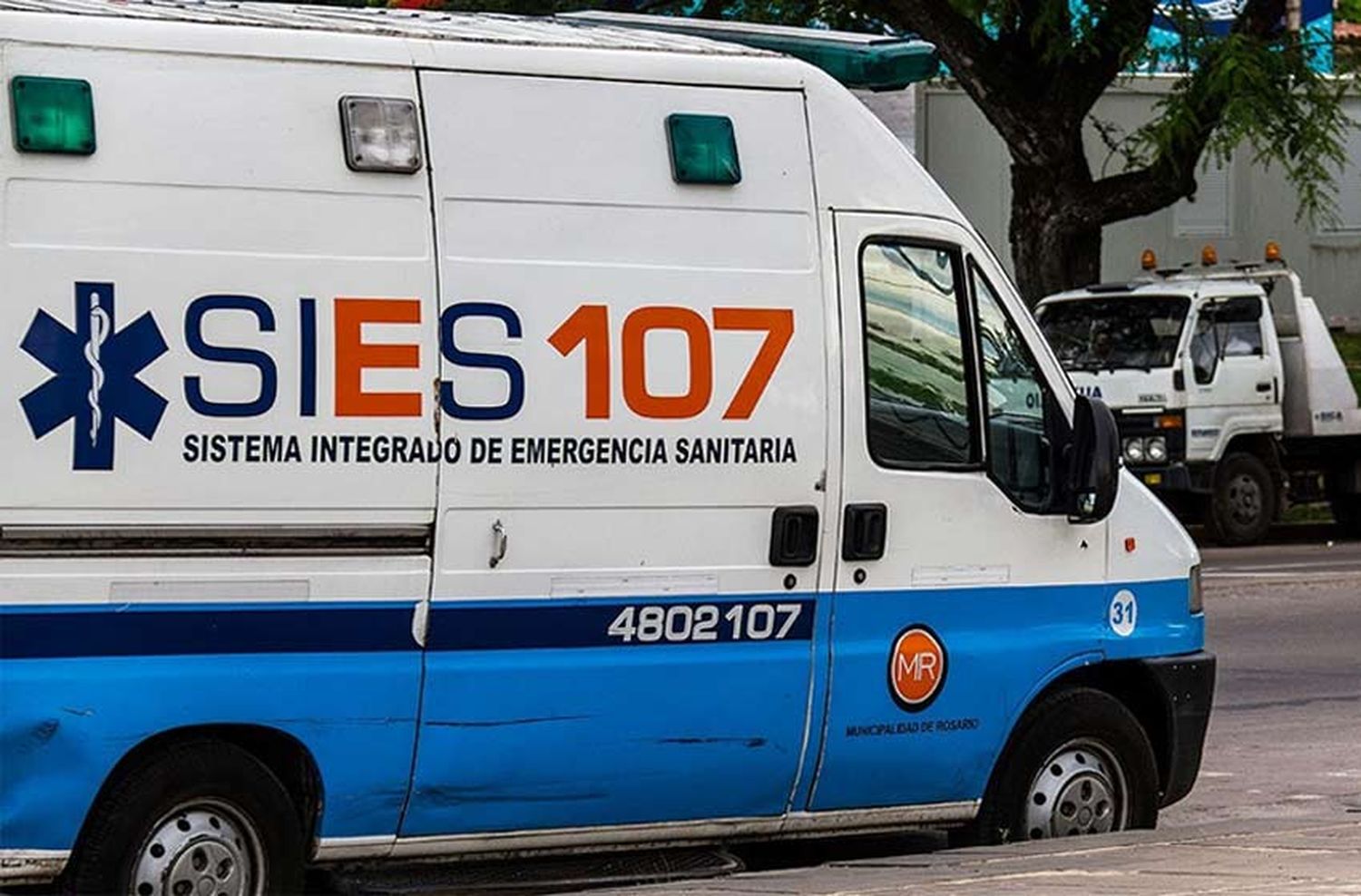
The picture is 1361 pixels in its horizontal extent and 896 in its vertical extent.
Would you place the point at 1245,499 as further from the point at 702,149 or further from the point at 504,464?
the point at 504,464

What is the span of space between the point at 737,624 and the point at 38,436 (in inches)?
84.7

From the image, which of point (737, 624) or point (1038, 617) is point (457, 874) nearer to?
point (737, 624)

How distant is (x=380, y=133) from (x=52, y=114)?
904 millimetres

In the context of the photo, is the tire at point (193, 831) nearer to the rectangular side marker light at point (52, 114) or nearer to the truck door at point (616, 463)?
the truck door at point (616, 463)

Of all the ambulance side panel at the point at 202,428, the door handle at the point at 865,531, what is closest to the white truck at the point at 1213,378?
the door handle at the point at 865,531

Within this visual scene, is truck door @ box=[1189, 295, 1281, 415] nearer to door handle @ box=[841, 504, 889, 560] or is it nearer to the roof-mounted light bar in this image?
the roof-mounted light bar

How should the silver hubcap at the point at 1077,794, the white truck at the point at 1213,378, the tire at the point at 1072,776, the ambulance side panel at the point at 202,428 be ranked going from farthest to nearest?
the white truck at the point at 1213,378
the silver hubcap at the point at 1077,794
the tire at the point at 1072,776
the ambulance side panel at the point at 202,428

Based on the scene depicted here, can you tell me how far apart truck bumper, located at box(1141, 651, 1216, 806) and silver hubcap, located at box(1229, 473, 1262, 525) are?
A: 1537cm

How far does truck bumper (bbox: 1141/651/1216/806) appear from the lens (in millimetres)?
9242

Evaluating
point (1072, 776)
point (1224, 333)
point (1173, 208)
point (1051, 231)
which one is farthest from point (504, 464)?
point (1173, 208)

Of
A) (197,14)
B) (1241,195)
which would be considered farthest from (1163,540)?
(1241,195)

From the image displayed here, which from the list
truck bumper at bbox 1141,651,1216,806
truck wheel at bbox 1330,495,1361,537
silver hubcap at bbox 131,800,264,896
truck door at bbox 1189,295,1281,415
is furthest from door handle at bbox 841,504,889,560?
truck wheel at bbox 1330,495,1361,537

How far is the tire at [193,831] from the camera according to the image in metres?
7.20

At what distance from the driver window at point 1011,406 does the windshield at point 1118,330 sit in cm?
1481
